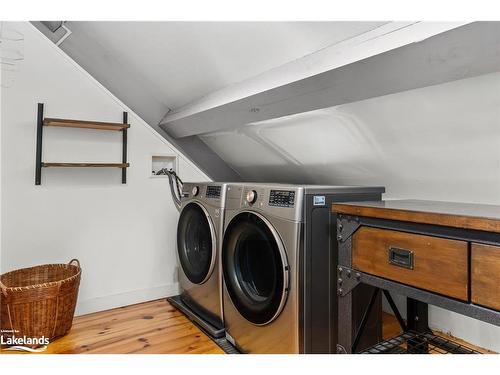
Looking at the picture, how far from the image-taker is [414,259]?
1012mm

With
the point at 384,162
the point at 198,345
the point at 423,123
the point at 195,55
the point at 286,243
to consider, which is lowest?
the point at 198,345

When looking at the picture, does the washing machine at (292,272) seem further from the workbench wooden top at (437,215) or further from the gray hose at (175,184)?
the gray hose at (175,184)

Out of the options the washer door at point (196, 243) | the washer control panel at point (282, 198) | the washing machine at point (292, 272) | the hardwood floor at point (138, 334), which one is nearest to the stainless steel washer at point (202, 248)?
the washer door at point (196, 243)

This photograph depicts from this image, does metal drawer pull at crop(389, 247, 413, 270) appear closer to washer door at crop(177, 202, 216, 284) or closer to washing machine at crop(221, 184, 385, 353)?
washing machine at crop(221, 184, 385, 353)

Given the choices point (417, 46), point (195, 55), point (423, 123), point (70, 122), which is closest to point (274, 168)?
point (195, 55)

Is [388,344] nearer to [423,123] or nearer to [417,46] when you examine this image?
[423,123]

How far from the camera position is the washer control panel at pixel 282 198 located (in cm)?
146

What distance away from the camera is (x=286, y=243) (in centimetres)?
145
